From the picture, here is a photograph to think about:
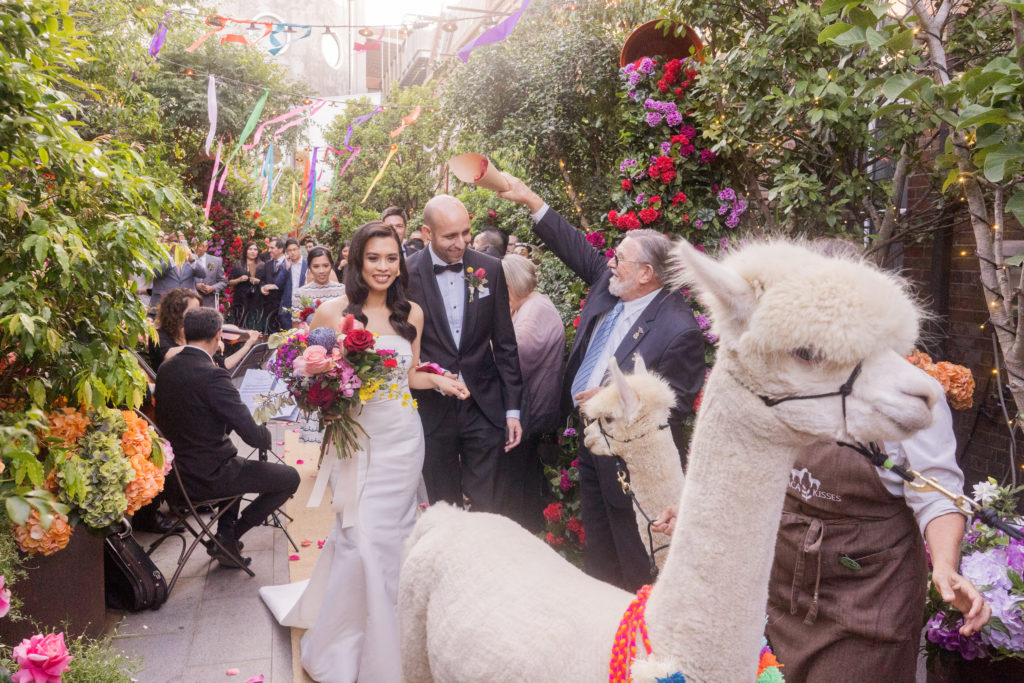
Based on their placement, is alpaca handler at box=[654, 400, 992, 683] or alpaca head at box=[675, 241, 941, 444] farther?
alpaca handler at box=[654, 400, 992, 683]

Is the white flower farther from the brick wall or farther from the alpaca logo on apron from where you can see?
the brick wall

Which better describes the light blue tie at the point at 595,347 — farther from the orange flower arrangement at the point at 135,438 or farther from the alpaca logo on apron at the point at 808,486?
the orange flower arrangement at the point at 135,438

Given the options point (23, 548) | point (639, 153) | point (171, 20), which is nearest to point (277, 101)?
point (171, 20)

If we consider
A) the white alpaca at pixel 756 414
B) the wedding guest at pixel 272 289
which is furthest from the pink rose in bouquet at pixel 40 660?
the wedding guest at pixel 272 289

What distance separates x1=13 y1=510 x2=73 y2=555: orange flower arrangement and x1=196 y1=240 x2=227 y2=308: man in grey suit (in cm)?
908

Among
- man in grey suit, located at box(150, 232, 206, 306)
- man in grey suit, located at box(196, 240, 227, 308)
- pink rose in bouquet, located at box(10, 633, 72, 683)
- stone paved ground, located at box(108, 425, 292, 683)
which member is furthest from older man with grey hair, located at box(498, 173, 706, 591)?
man in grey suit, located at box(196, 240, 227, 308)

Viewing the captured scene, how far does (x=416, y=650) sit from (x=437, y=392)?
2.23m

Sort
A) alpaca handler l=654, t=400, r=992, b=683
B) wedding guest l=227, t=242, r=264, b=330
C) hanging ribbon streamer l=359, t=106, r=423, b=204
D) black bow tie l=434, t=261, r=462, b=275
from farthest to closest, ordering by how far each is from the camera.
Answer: hanging ribbon streamer l=359, t=106, r=423, b=204, wedding guest l=227, t=242, r=264, b=330, black bow tie l=434, t=261, r=462, b=275, alpaca handler l=654, t=400, r=992, b=683

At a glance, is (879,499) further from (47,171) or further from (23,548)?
(23,548)

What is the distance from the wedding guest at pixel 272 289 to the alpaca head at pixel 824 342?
13175 mm

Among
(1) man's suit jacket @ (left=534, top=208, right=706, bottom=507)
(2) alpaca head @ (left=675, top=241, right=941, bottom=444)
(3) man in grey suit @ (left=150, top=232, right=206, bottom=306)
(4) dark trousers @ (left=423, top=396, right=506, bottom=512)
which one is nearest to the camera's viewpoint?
(2) alpaca head @ (left=675, top=241, right=941, bottom=444)

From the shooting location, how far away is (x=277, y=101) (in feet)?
73.9

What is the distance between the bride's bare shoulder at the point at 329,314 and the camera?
4.41m

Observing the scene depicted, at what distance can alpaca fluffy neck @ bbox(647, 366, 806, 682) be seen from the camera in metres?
1.57
